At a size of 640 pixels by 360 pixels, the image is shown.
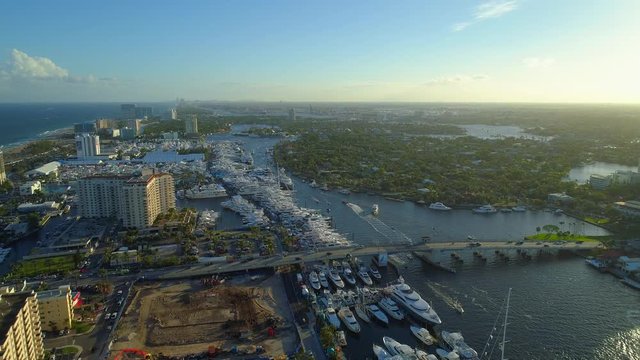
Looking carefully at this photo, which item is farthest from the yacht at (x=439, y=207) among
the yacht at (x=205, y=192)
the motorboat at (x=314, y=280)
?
Result: the yacht at (x=205, y=192)

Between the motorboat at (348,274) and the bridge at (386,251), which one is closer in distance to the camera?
the motorboat at (348,274)

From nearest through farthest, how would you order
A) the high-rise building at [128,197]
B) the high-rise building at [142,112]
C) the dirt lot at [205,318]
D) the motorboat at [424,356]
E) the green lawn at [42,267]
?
1. the motorboat at [424,356]
2. the dirt lot at [205,318]
3. the green lawn at [42,267]
4. the high-rise building at [128,197]
5. the high-rise building at [142,112]

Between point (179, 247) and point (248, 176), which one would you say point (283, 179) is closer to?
point (248, 176)

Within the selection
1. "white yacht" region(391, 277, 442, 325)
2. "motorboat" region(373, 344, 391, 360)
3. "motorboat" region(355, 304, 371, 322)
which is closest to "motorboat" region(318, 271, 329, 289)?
"motorboat" region(355, 304, 371, 322)

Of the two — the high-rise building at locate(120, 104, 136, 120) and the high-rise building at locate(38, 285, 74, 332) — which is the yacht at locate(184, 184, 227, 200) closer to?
the high-rise building at locate(38, 285, 74, 332)

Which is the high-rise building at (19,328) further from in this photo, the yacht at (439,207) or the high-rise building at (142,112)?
the high-rise building at (142,112)

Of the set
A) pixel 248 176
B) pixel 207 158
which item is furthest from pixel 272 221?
pixel 207 158

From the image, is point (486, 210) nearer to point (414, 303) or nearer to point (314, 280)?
point (414, 303)
